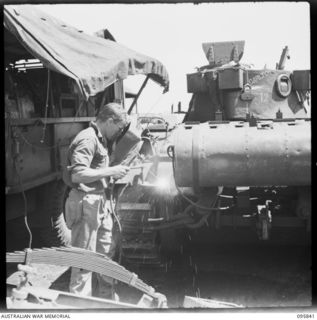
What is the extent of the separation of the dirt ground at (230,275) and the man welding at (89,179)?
2.82 ft

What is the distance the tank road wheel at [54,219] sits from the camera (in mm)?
6805

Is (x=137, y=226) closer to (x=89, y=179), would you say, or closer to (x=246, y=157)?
(x=89, y=179)

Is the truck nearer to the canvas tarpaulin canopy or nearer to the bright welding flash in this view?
the canvas tarpaulin canopy

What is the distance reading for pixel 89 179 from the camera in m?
4.09

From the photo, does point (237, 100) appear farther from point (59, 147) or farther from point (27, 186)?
point (27, 186)

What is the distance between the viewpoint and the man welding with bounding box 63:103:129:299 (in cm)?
414

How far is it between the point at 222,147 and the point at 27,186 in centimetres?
291

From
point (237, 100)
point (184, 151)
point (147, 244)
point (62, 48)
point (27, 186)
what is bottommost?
point (147, 244)

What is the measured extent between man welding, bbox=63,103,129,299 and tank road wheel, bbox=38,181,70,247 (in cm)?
251

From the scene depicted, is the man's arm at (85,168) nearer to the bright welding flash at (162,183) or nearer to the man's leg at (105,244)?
the man's leg at (105,244)

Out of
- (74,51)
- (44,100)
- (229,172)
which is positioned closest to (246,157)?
(229,172)

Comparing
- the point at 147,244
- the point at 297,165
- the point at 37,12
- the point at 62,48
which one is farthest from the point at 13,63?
the point at 297,165
